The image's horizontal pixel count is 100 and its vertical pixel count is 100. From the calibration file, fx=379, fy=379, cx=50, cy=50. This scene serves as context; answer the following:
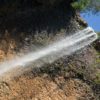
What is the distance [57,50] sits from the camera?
8.52m

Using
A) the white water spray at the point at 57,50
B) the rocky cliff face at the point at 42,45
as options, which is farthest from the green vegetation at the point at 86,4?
the white water spray at the point at 57,50

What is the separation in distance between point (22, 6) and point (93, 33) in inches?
84.5

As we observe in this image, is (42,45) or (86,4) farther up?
(86,4)

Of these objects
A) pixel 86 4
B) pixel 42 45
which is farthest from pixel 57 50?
pixel 86 4

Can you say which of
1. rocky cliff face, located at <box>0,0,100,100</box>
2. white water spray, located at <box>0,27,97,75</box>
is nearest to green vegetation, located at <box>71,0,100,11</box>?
rocky cliff face, located at <box>0,0,100,100</box>

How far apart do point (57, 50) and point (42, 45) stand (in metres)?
0.45

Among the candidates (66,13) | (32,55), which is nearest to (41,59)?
(32,55)

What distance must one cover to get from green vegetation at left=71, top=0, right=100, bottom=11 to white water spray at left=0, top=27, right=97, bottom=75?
73 cm

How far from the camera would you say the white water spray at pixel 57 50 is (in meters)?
7.62

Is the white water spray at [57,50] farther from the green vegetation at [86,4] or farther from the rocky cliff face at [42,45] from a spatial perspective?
the green vegetation at [86,4]

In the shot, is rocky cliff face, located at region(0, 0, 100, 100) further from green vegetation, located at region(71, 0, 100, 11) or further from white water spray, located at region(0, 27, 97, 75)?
green vegetation, located at region(71, 0, 100, 11)

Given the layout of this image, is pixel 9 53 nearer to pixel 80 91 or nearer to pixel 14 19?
pixel 14 19

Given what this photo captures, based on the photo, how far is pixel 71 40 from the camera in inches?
350

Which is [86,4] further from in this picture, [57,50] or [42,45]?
[42,45]
